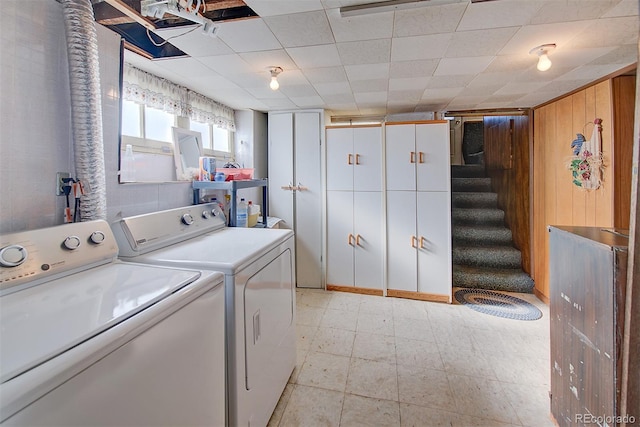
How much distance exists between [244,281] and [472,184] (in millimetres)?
4619

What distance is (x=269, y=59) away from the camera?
206cm

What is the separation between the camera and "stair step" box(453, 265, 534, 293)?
3.32 m

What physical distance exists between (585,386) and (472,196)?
362 centimetres

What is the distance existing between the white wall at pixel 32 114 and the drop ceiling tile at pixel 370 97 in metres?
2.36

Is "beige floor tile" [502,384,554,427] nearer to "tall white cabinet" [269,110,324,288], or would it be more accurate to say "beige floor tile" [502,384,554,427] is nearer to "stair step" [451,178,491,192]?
"tall white cabinet" [269,110,324,288]

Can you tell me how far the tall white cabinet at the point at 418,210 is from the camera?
10.1 feet

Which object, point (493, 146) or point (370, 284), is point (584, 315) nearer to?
point (370, 284)

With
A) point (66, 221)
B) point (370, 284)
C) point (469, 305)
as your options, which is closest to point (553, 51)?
point (469, 305)

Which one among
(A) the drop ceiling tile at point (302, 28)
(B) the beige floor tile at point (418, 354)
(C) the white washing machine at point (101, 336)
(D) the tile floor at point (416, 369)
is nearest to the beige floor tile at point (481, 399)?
(D) the tile floor at point (416, 369)

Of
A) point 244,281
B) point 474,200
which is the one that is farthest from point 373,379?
point 474,200

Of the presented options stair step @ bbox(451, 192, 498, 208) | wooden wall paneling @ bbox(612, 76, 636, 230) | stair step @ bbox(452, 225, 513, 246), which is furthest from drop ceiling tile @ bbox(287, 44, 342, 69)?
stair step @ bbox(451, 192, 498, 208)

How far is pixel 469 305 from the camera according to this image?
3.03m

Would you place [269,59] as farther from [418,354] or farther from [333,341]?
[418,354]

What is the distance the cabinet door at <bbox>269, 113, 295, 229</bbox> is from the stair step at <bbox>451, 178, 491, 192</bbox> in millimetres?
2984
